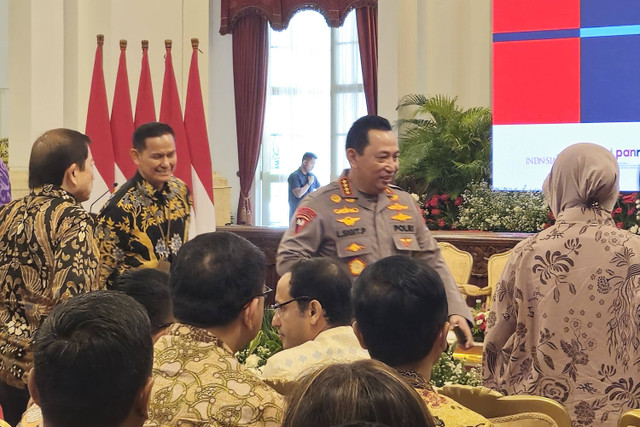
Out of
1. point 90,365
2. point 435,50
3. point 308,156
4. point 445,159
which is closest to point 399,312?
point 90,365

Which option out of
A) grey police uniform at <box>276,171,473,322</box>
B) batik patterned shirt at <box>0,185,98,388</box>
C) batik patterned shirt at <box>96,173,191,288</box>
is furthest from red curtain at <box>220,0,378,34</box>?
batik patterned shirt at <box>0,185,98,388</box>

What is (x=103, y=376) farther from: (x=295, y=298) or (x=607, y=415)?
(x=607, y=415)

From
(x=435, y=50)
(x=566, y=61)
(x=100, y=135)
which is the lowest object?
(x=100, y=135)

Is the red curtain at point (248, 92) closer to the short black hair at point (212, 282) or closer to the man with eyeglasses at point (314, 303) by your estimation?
the man with eyeglasses at point (314, 303)

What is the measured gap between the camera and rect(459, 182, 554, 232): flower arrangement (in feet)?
27.5

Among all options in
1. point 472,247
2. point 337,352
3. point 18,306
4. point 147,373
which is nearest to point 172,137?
point 18,306

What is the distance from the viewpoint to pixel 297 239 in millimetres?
3664

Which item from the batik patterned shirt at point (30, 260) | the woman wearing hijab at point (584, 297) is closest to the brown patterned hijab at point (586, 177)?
the woman wearing hijab at point (584, 297)

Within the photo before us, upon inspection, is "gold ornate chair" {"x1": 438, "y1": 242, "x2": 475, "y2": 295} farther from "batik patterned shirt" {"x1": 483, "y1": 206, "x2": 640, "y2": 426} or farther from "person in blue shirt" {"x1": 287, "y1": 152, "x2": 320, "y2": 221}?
"person in blue shirt" {"x1": 287, "y1": 152, "x2": 320, "y2": 221}

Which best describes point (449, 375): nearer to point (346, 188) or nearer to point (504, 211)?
point (346, 188)

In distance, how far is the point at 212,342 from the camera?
77.7 inches

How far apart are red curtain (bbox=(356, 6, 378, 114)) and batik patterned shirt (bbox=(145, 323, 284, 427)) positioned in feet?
34.7

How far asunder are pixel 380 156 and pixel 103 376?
7.93 ft

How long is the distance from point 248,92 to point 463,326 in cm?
1011
